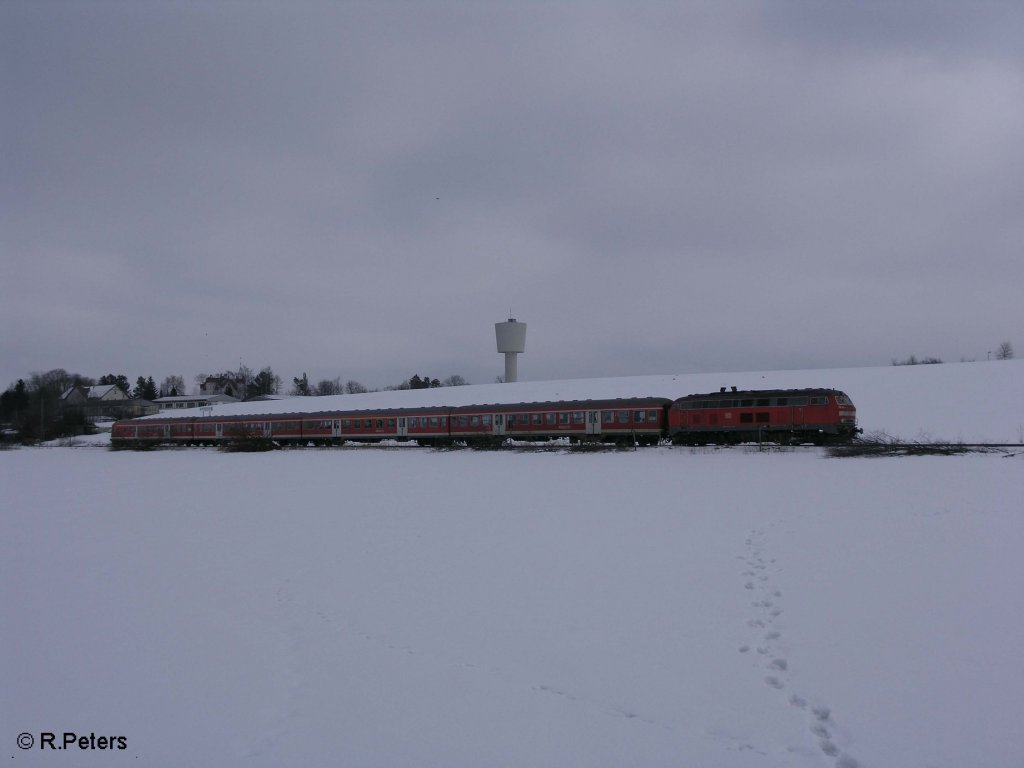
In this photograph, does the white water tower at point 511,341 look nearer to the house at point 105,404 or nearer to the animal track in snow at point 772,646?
the house at point 105,404

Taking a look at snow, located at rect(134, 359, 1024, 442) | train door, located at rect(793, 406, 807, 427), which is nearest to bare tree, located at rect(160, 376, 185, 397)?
snow, located at rect(134, 359, 1024, 442)

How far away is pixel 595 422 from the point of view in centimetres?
3809

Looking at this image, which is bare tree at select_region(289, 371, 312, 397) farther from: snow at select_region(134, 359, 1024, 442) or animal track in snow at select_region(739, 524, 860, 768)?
Answer: animal track in snow at select_region(739, 524, 860, 768)

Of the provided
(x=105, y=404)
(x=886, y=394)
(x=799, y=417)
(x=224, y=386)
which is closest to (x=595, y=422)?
(x=799, y=417)

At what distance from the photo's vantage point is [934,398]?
54.7 meters

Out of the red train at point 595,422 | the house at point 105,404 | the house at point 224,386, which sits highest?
the house at point 224,386

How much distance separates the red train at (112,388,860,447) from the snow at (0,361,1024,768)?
51.4 feet

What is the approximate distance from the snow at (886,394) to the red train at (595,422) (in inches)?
364

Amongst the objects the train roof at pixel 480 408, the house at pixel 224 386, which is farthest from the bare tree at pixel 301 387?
the train roof at pixel 480 408

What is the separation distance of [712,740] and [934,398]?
2355 inches

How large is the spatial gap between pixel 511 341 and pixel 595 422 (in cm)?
8133

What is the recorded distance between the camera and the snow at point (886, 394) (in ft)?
145

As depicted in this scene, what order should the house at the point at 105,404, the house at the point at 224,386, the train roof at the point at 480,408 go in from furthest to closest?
1. the house at the point at 224,386
2. the house at the point at 105,404
3. the train roof at the point at 480,408

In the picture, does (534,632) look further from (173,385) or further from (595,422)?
(173,385)
